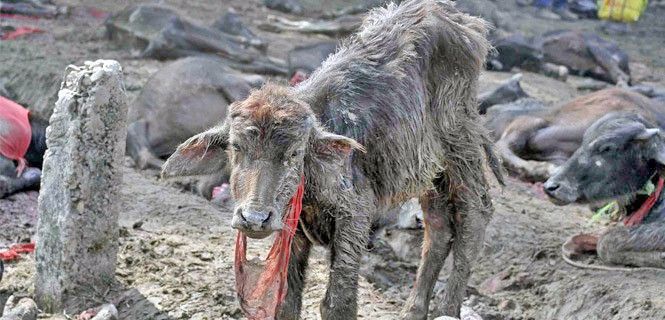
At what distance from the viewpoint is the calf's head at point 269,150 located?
4875mm

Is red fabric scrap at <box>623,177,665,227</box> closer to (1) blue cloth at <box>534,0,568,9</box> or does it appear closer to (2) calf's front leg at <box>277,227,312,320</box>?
(2) calf's front leg at <box>277,227,312,320</box>

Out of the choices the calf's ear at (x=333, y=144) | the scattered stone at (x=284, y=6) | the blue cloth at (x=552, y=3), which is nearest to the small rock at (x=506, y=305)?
the calf's ear at (x=333, y=144)

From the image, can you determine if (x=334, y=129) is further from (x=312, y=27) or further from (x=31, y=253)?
(x=312, y=27)

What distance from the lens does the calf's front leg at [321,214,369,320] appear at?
5441mm

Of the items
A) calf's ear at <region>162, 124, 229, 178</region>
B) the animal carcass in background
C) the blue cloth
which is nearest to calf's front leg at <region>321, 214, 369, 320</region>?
calf's ear at <region>162, 124, 229, 178</region>

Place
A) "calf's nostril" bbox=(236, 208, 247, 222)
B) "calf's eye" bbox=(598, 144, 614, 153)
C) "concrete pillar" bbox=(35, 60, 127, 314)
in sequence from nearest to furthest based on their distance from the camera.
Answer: "calf's nostril" bbox=(236, 208, 247, 222), "concrete pillar" bbox=(35, 60, 127, 314), "calf's eye" bbox=(598, 144, 614, 153)

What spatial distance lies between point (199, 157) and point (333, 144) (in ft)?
2.27

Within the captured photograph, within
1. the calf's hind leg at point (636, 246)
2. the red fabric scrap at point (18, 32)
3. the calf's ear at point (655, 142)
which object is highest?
the calf's ear at point (655, 142)

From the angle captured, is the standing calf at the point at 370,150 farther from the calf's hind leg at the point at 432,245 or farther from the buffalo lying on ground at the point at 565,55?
the buffalo lying on ground at the point at 565,55

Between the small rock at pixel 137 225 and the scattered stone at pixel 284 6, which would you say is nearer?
the small rock at pixel 137 225

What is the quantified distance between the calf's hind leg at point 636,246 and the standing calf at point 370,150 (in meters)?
1.31

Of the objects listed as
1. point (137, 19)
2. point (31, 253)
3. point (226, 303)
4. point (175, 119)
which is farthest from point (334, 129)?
point (137, 19)

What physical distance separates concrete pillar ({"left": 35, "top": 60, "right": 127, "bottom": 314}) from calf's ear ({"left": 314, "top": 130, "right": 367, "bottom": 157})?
158 cm

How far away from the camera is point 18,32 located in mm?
13594
